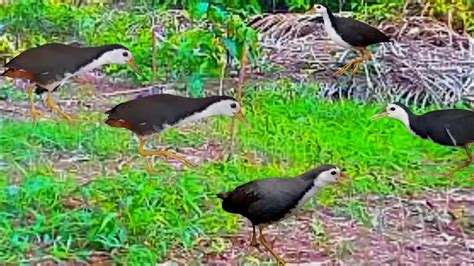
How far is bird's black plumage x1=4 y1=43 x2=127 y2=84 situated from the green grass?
0.29 feet

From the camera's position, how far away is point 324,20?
1402mm

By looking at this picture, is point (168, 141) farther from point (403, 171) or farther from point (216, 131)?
point (403, 171)

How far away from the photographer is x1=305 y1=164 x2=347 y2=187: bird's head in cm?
133

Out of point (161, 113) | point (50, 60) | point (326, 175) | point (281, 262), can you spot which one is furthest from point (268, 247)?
point (50, 60)

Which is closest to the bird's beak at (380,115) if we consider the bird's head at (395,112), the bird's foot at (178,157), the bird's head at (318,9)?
the bird's head at (395,112)

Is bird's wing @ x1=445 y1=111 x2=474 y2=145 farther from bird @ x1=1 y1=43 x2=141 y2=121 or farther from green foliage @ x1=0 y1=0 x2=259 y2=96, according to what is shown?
bird @ x1=1 y1=43 x2=141 y2=121

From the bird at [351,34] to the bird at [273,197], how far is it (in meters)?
0.20

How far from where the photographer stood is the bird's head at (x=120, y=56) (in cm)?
138

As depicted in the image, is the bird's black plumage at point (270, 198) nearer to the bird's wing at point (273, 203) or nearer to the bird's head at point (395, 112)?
the bird's wing at point (273, 203)

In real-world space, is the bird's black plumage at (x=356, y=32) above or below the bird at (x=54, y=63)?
above

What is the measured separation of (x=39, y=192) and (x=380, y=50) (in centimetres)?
65

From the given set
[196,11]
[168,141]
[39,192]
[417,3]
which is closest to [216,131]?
[168,141]

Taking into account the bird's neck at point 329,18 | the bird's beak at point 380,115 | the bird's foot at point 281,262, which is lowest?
the bird's foot at point 281,262

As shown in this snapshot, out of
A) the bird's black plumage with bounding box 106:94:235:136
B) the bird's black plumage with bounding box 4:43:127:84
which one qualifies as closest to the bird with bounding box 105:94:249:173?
the bird's black plumage with bounding box 106:94:235:136
